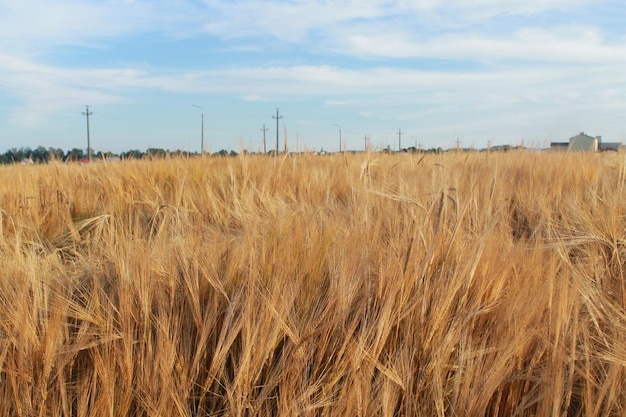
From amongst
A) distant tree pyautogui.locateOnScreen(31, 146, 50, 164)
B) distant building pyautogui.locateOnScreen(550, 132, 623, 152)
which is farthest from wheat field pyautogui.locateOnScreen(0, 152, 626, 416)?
distant tree pyautogui.locateOnScreen(31, 146, 50, 164)

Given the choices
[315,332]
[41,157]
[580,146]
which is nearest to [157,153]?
[41,157]

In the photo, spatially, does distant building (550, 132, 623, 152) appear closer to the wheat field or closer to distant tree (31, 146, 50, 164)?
the wheat field

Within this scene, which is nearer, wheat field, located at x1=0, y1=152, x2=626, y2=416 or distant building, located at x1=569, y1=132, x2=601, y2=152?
wheat field, located at x1=0, y1=152, x2=626, y2=416

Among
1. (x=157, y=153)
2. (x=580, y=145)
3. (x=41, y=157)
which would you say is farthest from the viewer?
(x=580, y=145)

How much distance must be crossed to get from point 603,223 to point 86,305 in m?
2.65

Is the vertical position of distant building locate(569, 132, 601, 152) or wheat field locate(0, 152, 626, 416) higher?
distant building locate(569, 132, 601, 152)

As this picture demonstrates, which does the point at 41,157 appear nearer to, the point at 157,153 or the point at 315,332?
the point at 157,153

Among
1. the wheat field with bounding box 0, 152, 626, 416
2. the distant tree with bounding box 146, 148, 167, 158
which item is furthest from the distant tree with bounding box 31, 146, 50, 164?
the wheat field with bounding box 0, 152, 626, 416

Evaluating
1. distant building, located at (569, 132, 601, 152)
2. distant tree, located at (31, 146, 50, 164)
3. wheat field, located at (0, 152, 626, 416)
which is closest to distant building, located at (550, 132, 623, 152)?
distant building, located at (569, 132, 601, 152)

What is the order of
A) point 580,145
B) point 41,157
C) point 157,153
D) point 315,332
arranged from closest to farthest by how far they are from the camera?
1. point 315,332
2. point 157,153
3. point 41,157
4. point 580,145

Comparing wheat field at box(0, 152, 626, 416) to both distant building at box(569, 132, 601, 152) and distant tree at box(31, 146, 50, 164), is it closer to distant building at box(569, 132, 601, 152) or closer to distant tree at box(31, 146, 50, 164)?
distant building at box(569, 132, 601, 152)

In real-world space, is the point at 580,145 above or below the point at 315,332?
above

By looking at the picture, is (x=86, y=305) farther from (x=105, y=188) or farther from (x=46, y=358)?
(x=105, y=188)

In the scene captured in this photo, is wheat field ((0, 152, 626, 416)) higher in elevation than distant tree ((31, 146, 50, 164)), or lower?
lower
